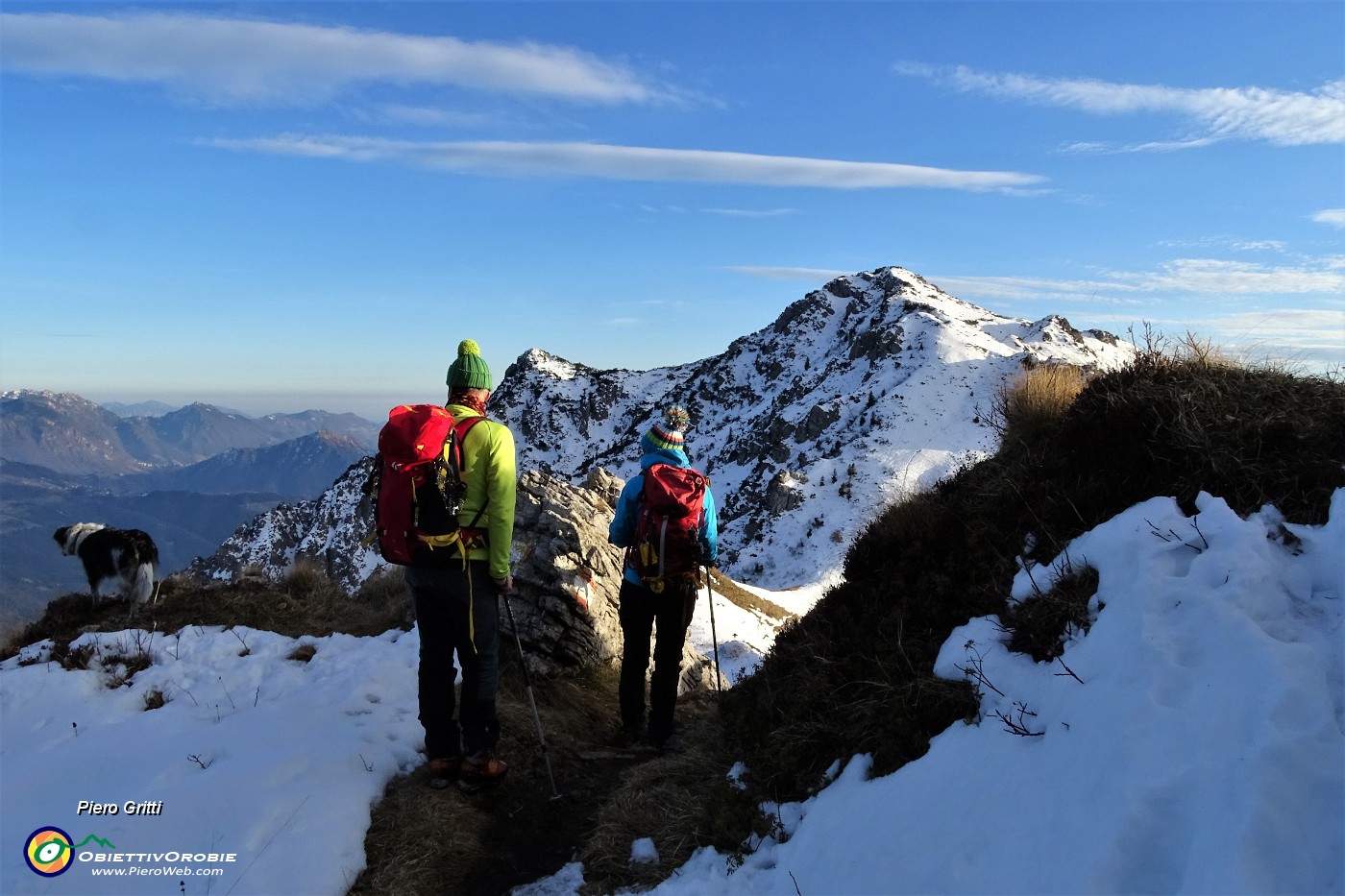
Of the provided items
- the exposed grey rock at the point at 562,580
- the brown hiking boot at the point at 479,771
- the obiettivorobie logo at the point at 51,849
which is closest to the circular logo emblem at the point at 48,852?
the obiettivorobie logo at the point at 51,849

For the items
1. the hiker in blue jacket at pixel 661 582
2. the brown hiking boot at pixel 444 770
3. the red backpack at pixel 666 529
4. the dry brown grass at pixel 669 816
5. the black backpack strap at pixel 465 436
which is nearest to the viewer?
the dry brown grass at pixel 669 816

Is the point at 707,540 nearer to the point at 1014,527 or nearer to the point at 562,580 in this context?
the point at 562,580

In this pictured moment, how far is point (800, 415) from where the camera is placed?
77750mm

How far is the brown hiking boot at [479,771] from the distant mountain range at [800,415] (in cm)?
285

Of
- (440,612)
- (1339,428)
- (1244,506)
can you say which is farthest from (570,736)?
(1339,428)

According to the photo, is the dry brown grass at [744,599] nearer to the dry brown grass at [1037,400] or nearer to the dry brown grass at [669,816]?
the dry brown grass at [1037,400]

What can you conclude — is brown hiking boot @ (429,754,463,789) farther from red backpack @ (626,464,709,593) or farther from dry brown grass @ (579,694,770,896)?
red backpack @ (626,464,709,593)

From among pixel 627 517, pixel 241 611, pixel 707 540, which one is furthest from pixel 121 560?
pixel 707 540

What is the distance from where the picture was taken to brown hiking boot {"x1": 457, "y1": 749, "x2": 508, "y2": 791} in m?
5.63

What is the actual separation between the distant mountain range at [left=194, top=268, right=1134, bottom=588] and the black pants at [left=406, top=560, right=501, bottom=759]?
240 cm

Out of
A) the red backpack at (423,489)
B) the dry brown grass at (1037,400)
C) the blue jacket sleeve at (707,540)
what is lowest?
the blue jacket sleeve at (707,540)

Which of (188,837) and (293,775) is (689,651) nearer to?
(293,775)

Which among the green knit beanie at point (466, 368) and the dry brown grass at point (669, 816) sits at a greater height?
the green knit beanie at point (466, 368)

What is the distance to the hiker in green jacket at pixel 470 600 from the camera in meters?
5.41
